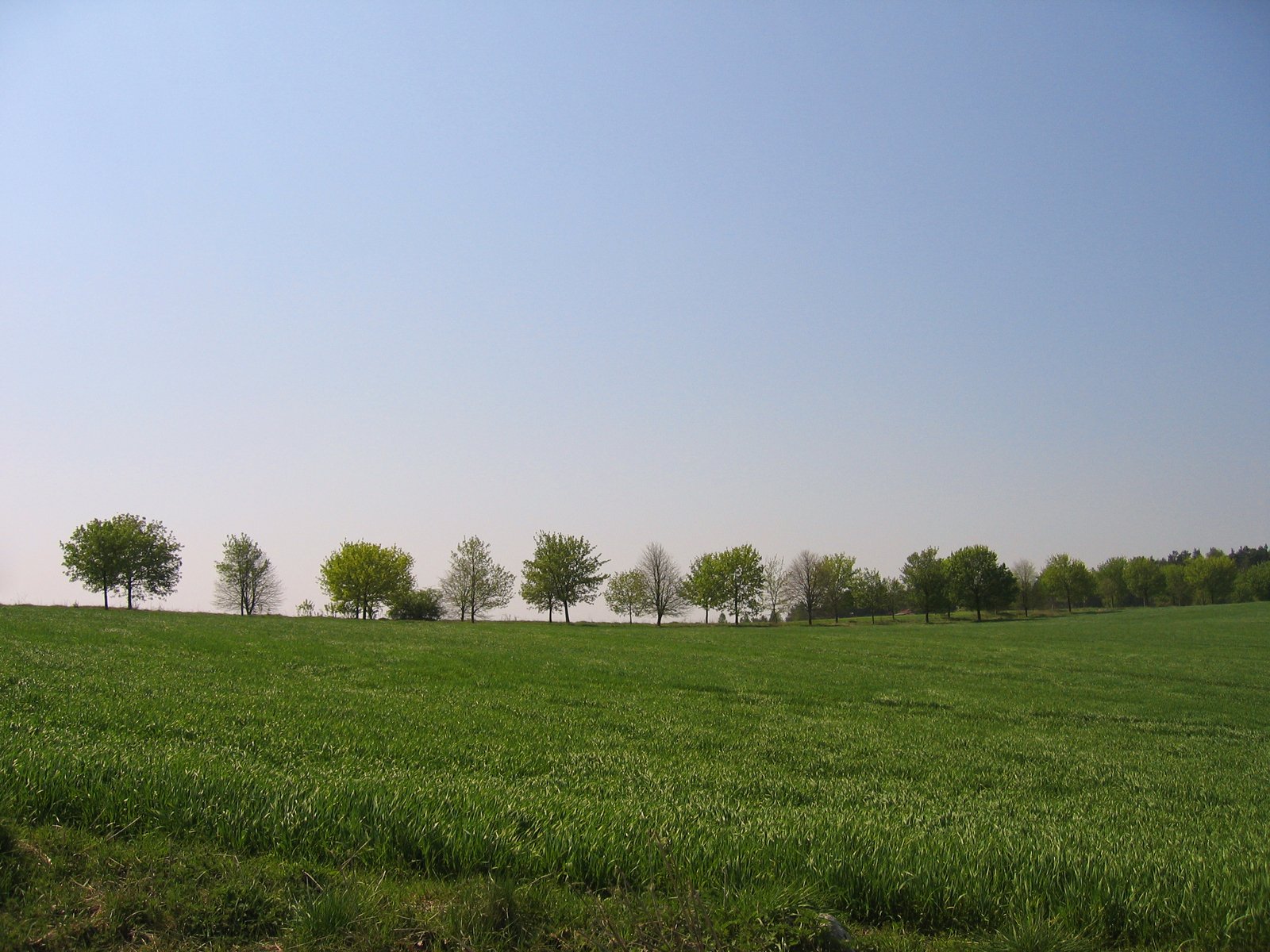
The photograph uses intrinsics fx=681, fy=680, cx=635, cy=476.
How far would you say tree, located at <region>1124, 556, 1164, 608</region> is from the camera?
462ft

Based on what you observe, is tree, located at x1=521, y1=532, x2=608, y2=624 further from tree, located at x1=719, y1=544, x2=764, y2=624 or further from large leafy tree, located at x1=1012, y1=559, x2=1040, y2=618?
large leafy tree, located at x1=1012, y1=559, x2=1040, y2=618

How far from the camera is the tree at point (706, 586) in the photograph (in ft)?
301

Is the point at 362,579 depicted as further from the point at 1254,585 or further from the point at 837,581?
the point at 1254,585

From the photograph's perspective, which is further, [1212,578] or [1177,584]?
[1177,584]

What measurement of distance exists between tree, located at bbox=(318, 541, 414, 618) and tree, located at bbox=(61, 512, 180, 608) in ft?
52.9

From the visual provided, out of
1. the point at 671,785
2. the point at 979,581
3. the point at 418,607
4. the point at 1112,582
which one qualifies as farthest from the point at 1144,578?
the point at 671,785

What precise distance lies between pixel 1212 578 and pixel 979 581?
73.6 m

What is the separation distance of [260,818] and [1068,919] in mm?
5563

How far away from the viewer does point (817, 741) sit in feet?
40.1

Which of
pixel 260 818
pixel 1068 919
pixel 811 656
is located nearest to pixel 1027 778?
pixel 1068 919

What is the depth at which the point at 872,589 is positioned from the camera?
117 m

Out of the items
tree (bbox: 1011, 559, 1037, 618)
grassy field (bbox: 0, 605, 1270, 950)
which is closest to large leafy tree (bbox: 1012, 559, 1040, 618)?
tree (bbox: 1011, 559, 1037, 618)

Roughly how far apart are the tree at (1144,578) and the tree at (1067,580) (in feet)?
68.6

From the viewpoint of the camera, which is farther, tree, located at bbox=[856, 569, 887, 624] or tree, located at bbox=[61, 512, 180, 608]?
tree, located at bbox=[856, 569, 887, 624]
